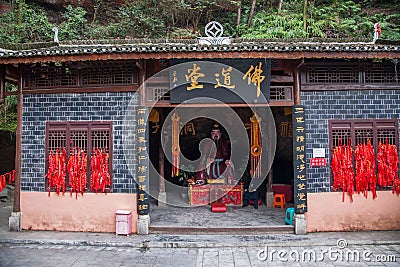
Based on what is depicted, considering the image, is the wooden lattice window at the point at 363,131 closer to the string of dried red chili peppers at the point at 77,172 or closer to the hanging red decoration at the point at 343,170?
the hanging red decoration at the point at 343,170

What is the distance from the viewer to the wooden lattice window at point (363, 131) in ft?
24.8

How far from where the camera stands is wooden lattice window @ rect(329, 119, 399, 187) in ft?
24.8

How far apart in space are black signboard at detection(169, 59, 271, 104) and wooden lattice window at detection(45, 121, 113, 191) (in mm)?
1918

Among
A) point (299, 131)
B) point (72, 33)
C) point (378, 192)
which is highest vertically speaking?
point (72, 33)

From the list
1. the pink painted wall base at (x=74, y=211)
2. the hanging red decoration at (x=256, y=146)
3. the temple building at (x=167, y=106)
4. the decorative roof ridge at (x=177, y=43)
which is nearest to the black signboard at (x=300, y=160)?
the temple building at (x=167, y=106)

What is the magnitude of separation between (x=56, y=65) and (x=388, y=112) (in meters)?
7.86

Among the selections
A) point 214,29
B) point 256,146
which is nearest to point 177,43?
point 214,29

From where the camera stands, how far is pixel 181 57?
6977mm

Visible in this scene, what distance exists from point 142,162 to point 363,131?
5.13 metres

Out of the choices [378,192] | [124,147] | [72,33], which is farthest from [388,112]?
[72,33]

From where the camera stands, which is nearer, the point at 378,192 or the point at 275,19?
the point at 378,192

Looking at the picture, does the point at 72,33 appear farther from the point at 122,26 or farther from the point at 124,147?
the point at 124,147

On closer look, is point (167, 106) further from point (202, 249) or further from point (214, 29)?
point (202, 249)

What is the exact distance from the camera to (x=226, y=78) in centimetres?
746
